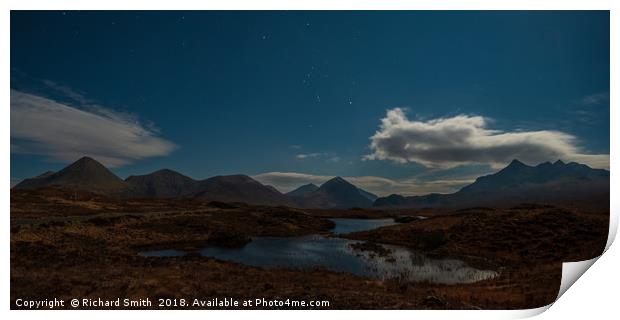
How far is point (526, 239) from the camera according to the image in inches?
660

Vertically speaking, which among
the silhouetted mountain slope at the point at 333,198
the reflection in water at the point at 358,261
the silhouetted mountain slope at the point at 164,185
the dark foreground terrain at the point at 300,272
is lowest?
the reflection in water at the point at 358,261

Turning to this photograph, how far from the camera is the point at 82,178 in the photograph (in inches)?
1121

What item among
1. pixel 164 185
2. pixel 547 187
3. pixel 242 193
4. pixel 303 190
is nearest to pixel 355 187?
pixel 303 190

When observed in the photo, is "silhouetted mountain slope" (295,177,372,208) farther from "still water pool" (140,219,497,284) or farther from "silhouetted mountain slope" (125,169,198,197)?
"silhouetted mountain slope" (125,169,198,197)

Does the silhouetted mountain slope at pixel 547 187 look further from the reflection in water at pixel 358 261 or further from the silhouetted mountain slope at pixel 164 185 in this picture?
the silhouetted mountain slope at pixel 164 185

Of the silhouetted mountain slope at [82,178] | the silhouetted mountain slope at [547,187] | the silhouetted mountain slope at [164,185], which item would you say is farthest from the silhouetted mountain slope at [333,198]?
the silhouetted mountain slope at [82,178]

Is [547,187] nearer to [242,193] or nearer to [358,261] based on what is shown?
[358,261]

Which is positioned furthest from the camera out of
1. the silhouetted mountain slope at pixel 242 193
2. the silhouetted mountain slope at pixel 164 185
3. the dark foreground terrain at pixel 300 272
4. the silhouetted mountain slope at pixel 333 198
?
the silhouetted mountain slope at pixel 164 185

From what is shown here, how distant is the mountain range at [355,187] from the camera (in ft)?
47.1

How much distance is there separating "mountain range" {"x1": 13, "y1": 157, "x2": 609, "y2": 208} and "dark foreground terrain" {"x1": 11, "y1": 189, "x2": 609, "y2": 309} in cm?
148

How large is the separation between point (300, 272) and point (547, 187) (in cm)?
1943

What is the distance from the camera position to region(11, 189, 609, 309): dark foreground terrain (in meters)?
10.7

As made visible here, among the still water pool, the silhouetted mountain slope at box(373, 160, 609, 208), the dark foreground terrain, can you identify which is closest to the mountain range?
the silhouetted mountain slope at box(373, 160, 609, 208)
